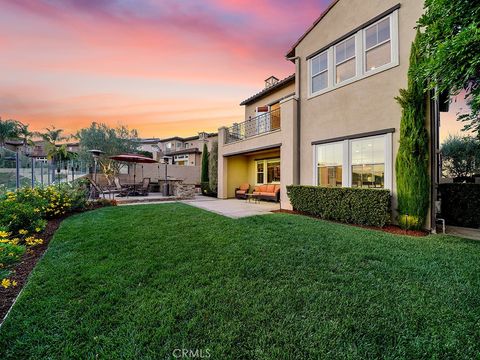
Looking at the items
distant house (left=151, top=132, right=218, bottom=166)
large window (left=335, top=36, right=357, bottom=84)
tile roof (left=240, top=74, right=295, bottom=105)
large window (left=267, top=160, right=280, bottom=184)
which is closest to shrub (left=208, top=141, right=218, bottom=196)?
distant house (left=151, top=132, right=218, bottom=166)

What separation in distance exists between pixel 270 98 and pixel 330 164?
7781mm

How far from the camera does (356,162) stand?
8305 mm

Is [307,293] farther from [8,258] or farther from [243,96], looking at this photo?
[243,96]

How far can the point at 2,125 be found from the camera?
87.8 ft

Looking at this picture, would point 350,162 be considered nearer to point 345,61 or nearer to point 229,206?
point 345,61


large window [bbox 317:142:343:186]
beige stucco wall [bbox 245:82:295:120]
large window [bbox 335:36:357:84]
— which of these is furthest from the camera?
beige stucco wall [bbox 245:82:295:120]

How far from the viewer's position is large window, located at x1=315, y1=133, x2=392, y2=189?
7449mm

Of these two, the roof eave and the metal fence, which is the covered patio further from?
the metal fence

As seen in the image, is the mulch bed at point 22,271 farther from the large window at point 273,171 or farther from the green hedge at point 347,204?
the large window at point 273,171

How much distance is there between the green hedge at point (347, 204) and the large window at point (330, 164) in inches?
35.7

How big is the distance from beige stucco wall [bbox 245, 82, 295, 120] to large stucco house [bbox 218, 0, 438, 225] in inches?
30.7

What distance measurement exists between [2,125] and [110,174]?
66.3 ft

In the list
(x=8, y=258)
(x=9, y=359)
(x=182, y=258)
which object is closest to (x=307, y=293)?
(x=182, y=258)

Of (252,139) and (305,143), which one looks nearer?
(305,143)
